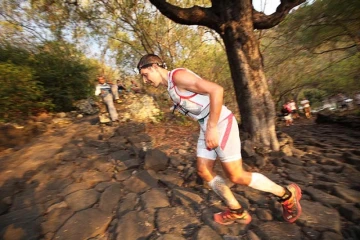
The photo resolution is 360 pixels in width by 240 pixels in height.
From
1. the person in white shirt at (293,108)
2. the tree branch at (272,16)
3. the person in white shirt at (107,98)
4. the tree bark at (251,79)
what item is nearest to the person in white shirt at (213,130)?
the tree bark at (251,79)

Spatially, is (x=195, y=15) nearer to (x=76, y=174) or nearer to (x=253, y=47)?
(x=253, y=47)

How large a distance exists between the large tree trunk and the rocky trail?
1.78 ft

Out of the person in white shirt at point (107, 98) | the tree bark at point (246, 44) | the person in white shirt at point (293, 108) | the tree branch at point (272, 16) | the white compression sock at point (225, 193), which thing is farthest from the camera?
the person in white shirt at point (293, 108)

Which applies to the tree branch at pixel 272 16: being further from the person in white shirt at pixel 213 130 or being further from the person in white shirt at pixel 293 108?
the person in white shirt at pixel 293 108

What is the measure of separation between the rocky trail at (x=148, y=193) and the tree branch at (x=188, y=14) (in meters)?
2.87

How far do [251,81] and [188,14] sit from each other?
194 centimetres

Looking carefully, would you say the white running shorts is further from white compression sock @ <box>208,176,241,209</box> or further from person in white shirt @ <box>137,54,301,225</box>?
white compression sock @ <box>208,176,241,209</box>

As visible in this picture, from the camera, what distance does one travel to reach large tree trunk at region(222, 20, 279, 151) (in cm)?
454

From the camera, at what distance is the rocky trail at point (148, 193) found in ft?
8.18

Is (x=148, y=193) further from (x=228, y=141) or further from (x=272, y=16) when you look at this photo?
(x=272, y=16)

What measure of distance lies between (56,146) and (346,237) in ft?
18.2

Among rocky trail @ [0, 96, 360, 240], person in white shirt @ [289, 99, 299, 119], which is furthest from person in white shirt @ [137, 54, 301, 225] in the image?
person in white shirt @ [289, 99, 299, 119]

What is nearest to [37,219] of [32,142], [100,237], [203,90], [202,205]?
[100,237]

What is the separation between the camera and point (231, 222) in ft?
8.32
